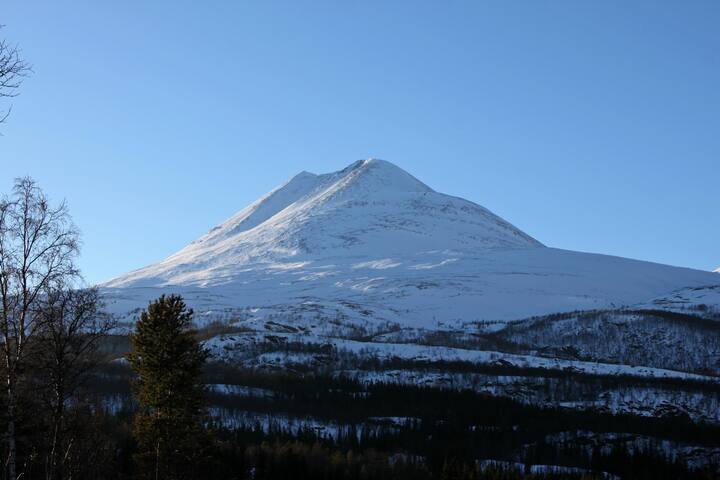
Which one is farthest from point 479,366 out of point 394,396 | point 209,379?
point 209,379

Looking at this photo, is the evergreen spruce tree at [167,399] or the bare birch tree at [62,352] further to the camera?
the evergreen spruce tree at [167,399]

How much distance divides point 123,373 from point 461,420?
63501mm

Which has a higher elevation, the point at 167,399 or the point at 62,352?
the point at 62,352

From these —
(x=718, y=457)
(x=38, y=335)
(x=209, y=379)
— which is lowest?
(x=718, y=457)

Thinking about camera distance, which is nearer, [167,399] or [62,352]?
[62,352]

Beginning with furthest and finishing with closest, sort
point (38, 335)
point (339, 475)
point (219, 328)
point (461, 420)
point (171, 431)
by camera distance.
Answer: point (219, 328) → point (461, 420) → point (339, 475) → point (171, 431) → point (38, 335)

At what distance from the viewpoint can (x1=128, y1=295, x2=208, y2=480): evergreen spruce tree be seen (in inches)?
1592

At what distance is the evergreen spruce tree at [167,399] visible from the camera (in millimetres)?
40438

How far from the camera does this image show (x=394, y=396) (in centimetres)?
15112

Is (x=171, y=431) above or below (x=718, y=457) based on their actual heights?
above

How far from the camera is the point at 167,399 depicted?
4041cm

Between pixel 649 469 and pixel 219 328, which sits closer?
pixel 649 469

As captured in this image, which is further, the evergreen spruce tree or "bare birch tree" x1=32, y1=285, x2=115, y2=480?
the evergreen spruce tree

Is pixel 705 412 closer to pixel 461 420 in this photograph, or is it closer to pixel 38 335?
pixel 461 420
